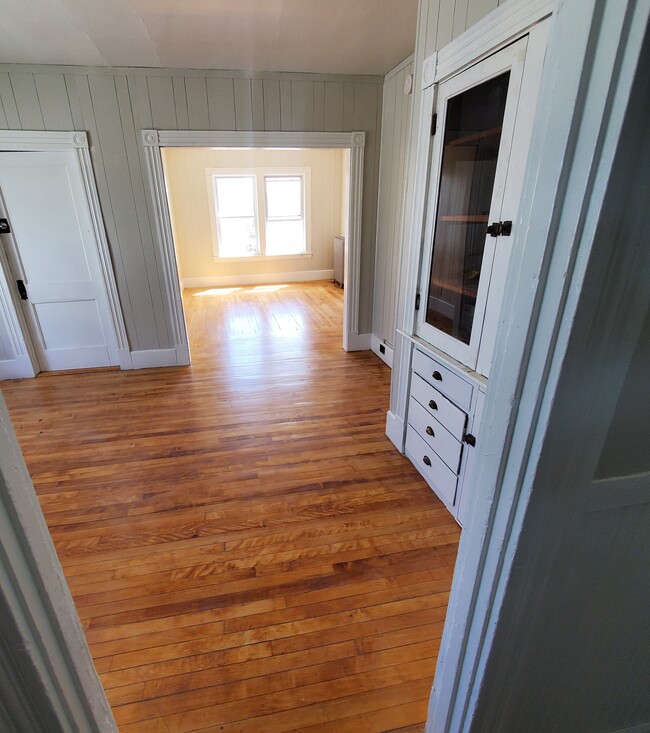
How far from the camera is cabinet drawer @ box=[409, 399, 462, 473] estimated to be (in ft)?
6.60

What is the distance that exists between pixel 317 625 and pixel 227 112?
150 inches

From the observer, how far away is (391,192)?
12.0 ft

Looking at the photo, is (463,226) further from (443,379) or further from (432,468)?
(432,468)

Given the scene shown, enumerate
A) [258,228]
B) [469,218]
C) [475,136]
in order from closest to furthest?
[475,136], [469,218], [258,228]

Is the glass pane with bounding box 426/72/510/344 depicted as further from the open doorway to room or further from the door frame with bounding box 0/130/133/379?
the open doorway to room

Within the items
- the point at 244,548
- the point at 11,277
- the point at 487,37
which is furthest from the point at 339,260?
the point at 244,548

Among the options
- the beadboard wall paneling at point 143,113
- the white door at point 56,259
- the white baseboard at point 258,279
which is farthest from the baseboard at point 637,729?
the white baseboard at point 258,279

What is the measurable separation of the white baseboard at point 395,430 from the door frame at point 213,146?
6.05 ft

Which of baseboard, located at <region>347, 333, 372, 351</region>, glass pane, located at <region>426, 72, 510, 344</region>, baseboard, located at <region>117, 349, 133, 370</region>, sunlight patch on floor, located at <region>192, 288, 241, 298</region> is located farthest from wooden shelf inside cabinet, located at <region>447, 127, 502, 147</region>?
sunlight patch on floor, located at <region>192, 288, 241, 298</region>

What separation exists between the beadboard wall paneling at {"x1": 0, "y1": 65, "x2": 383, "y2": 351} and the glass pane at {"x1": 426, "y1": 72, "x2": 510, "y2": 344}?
2.14 meters

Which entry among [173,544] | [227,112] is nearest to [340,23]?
→ [227,112]

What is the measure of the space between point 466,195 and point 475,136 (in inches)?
9.3

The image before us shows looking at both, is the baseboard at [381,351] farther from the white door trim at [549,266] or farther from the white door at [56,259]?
the white door trim at [549,266]

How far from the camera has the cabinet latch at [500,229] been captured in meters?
1.53
